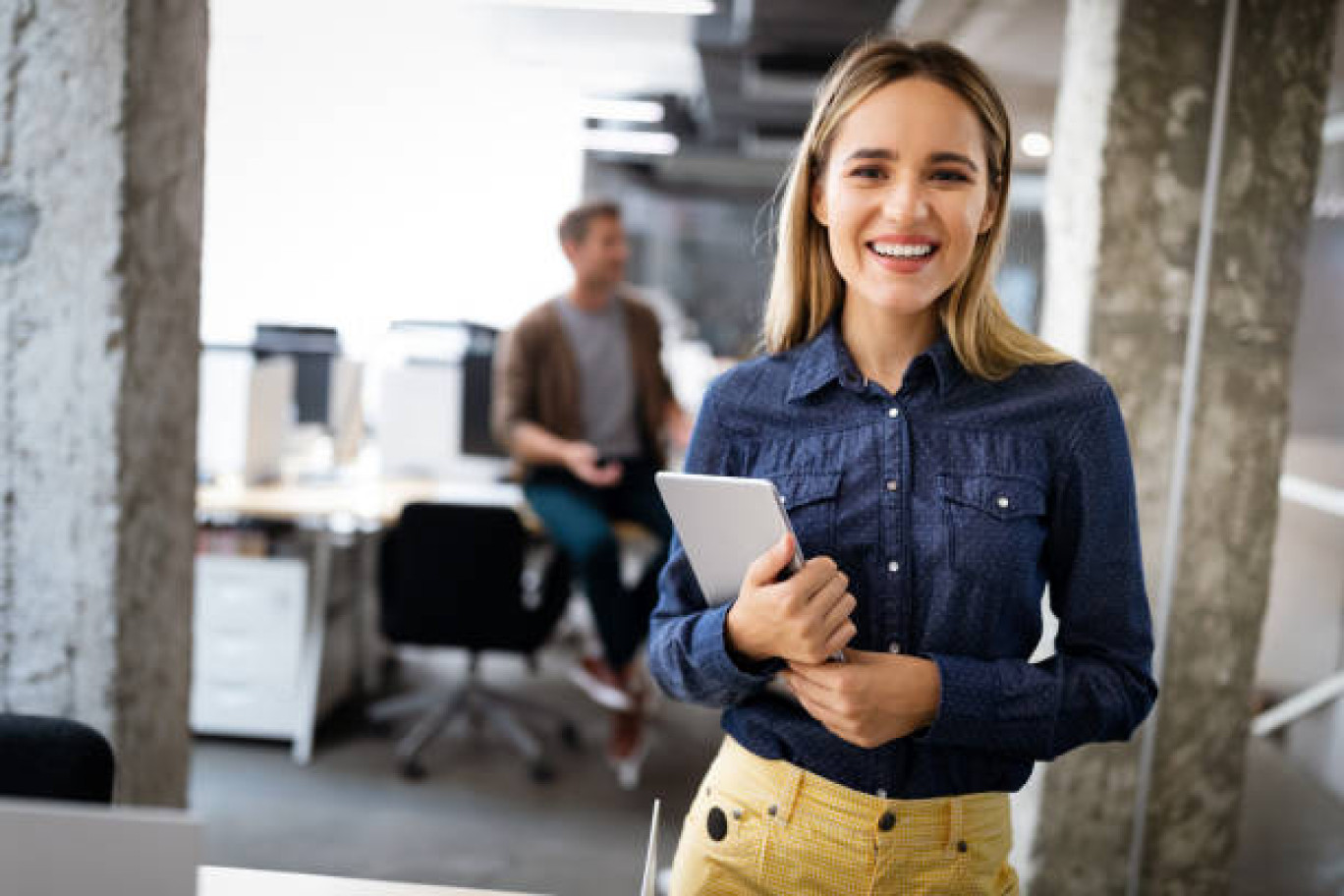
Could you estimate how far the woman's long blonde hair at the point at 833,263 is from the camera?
1182 mm

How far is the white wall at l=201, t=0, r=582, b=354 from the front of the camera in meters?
9.28

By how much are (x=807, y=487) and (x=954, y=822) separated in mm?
365

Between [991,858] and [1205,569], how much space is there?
1528mm

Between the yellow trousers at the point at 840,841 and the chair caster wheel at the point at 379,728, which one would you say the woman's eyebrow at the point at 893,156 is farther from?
the chair caster wheel at the point at 379,728

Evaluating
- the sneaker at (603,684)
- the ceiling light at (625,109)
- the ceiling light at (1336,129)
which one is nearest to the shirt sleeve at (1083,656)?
the sneaker at (603,684)

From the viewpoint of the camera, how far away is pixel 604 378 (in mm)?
4047

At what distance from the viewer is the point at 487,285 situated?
10852 mm

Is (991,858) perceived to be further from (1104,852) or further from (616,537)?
(616,537)

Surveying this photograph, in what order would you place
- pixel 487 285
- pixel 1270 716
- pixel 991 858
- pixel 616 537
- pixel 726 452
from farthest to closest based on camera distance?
pixel 487 285 < pixel 1270 716 < pixel 616 537 < pixel 726 452 < pixel 991 858

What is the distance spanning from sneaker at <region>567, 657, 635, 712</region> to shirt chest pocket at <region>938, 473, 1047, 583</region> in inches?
110

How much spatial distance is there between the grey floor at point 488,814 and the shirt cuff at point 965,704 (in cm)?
159

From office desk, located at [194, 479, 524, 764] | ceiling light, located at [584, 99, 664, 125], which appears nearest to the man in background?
office desk, located at [194, 479, 524, 764]

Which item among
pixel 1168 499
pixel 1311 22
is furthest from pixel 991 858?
pixel 1311 22

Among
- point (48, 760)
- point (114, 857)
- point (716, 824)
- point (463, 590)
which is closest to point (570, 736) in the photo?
point (463, 590)
